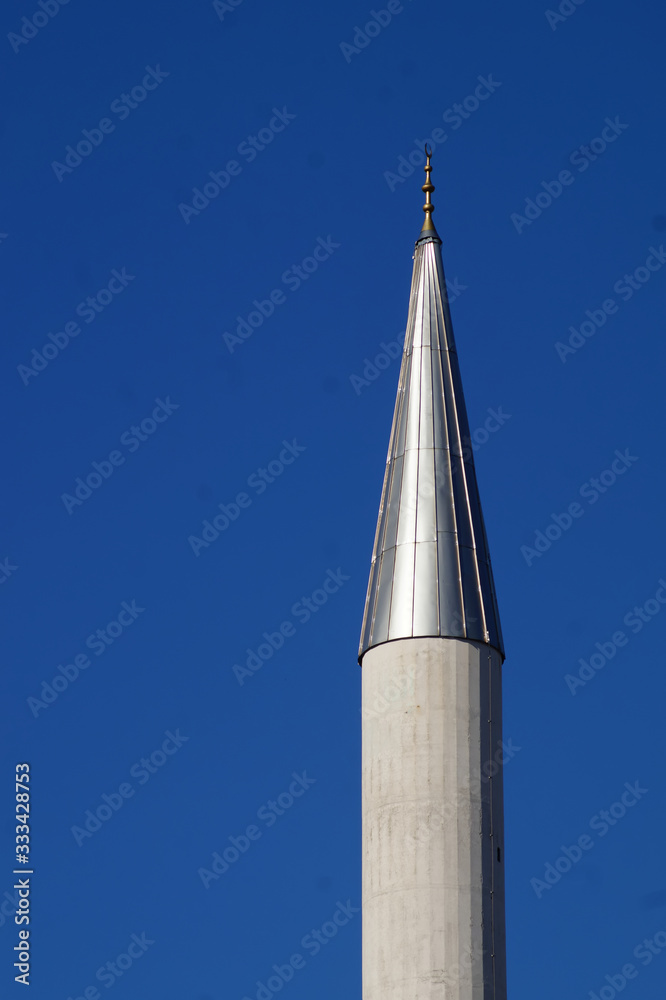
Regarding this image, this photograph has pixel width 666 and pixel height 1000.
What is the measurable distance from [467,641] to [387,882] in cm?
584

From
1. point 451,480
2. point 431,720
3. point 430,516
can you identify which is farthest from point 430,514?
point 431,720

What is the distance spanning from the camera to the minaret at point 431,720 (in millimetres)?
48312

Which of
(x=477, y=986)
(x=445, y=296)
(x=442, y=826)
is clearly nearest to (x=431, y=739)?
(x=442, y=826)

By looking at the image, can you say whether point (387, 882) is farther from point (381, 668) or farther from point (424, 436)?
point (424, 436)

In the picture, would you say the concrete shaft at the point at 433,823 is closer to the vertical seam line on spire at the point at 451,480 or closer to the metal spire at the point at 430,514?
the metal spire at the point at 430,514

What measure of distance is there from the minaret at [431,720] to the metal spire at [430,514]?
4 cm

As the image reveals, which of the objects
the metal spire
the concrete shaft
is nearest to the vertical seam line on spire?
the metal spire

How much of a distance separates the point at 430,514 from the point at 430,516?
6 centimetres

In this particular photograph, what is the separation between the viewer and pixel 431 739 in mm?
49750

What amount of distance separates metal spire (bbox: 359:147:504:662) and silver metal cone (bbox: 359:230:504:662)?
23 millimetres

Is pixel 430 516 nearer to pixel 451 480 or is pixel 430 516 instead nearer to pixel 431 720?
pixel 451 480

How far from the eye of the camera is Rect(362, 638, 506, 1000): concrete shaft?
48125 mm

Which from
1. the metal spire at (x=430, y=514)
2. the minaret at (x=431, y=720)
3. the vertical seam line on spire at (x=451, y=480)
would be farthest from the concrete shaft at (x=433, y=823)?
the vertical seam line on spire at (x=451, y=480)

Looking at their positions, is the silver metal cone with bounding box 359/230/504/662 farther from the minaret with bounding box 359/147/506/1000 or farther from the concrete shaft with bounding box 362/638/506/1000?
the concrete shaft with bounding box 362/638/506/1000
